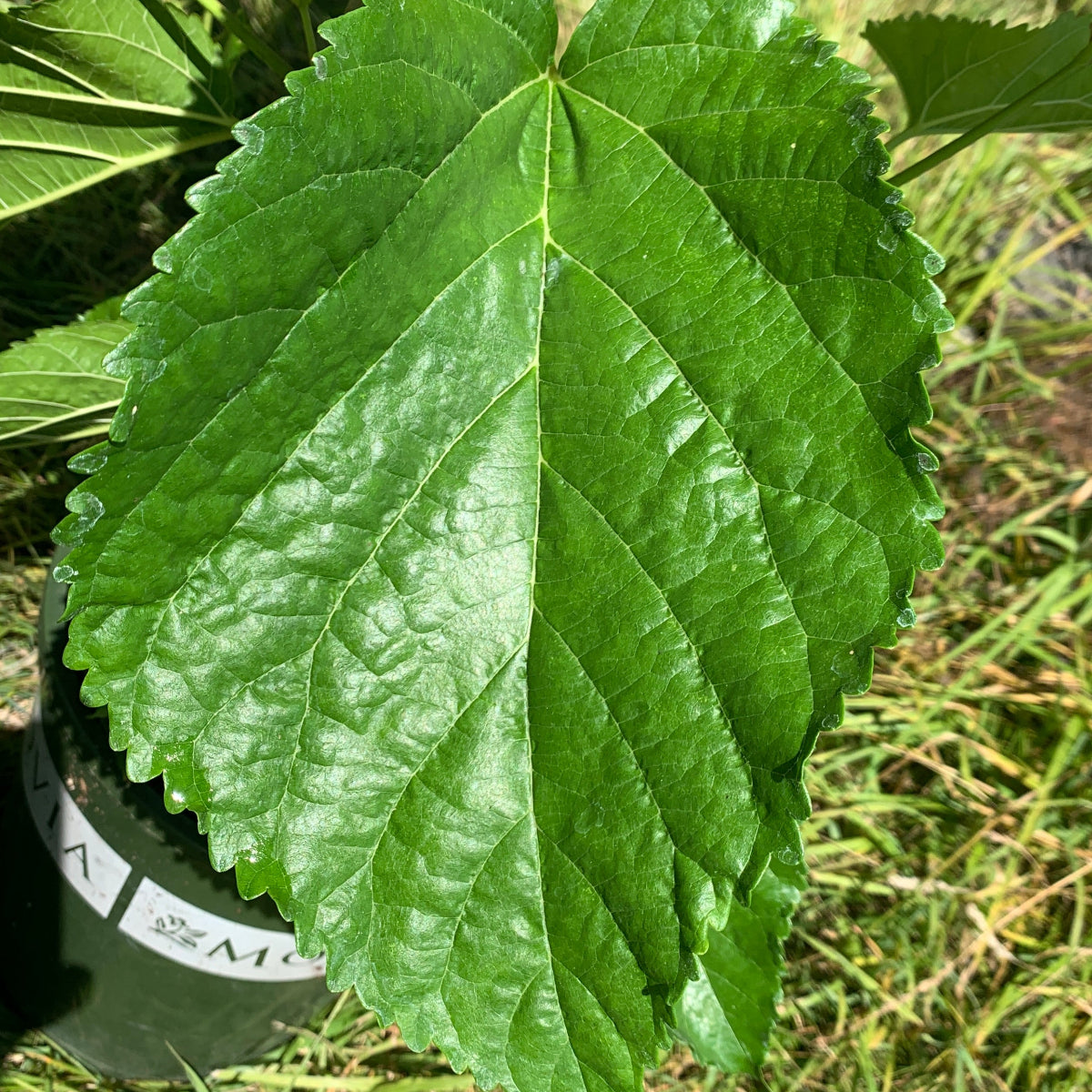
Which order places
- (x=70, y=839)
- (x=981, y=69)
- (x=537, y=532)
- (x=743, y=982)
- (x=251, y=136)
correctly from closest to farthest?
(x=251, y=136), (x=537, y=532), (x=981, y=69), (x=743, y=982), (x=70, y=839)

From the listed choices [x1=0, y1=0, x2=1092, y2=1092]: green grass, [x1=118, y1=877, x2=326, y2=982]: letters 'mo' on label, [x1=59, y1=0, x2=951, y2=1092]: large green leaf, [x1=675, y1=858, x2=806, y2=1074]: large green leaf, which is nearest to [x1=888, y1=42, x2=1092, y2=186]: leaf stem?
[x1=59, y1=0, x2=951, y2=1092]: large green leaf

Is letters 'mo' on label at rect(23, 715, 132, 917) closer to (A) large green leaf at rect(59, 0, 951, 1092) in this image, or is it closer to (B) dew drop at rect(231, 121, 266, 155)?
(A) large green leaf at rect(59, 0, 951, 1092)

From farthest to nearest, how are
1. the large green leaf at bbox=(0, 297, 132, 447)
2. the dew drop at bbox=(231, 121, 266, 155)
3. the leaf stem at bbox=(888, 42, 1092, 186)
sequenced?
1. the large green leaf at bbox=(0, 297, 132, 447)
2. the leaf stem at bbox=(888, 42, 1092, 186)
3. the dew drop at bbox=(231, 121, 266, 155)

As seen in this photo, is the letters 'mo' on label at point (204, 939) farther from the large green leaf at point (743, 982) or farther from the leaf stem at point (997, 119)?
the leaf stem at point (997, 119)

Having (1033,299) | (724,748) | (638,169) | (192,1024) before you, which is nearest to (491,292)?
(638,169)

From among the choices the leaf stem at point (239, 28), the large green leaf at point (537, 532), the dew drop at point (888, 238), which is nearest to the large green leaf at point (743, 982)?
the large green leaf at point (537, 532)

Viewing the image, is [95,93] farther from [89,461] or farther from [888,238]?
[888,238]

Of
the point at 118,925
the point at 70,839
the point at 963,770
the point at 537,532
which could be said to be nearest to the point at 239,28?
the point at 537,532

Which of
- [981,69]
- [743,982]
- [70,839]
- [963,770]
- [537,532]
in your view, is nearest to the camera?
[537,532]
